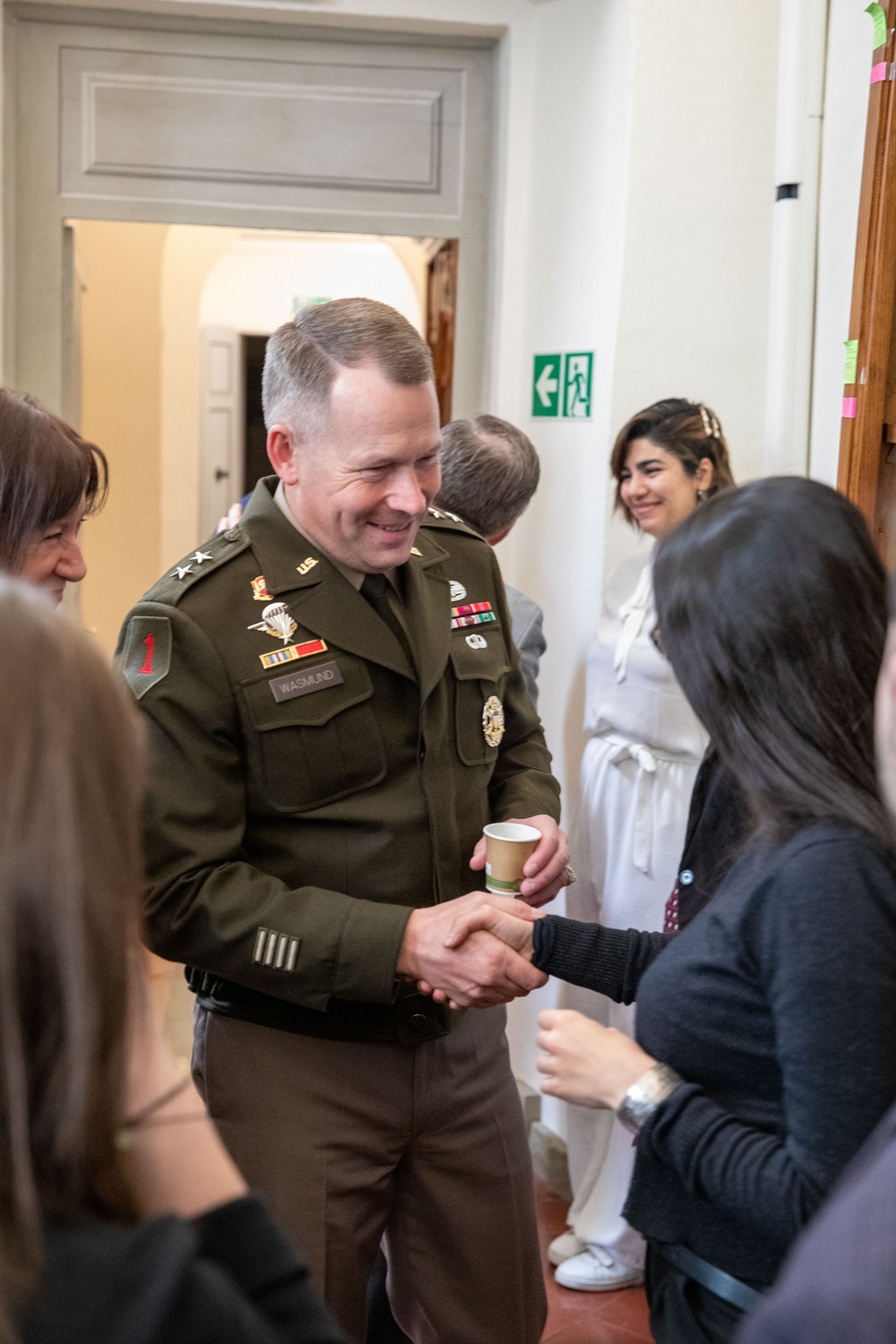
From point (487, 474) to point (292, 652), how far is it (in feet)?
4.21

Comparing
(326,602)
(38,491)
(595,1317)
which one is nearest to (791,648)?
(326,602)

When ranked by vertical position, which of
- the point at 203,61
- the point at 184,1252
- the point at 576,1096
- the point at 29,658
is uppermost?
the point at 203,61

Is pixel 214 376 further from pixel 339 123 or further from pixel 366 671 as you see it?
pixel 366 671

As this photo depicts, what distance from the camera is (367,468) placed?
175 cm

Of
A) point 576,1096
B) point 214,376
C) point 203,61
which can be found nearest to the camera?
point 576,1096

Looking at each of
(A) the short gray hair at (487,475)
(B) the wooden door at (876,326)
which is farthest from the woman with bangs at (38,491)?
(B) the wooden door at (876,326)

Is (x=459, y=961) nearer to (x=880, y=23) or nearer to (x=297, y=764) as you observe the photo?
(x=297, y=764)

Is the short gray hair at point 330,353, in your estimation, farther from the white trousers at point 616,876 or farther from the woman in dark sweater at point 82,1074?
the white trousers at point 616,876

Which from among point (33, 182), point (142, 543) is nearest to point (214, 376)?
point (142, 543)

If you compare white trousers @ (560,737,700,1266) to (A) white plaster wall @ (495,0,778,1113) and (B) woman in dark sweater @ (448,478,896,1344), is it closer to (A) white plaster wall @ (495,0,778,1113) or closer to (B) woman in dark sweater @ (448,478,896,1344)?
(A) white plaster wall @ (495,0,778,1113)

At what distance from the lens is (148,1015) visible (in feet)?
2.98

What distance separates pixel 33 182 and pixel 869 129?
2271 mm

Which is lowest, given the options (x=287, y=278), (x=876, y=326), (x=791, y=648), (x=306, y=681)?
(x=306, y=681)

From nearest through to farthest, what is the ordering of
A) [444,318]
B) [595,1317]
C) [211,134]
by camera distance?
[595,1317] → [211,134] → [444,318]
